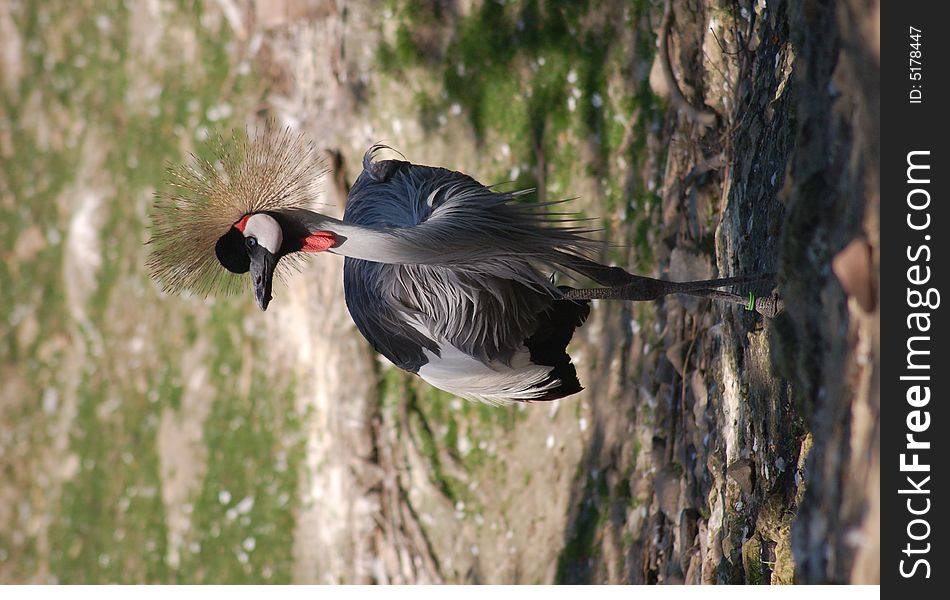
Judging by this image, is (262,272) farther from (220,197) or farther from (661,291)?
(661,291)

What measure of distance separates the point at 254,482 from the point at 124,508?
1.03 metres

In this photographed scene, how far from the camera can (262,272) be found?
9.65 feet

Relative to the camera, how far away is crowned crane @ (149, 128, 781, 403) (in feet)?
9.79

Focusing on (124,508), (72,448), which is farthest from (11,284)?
(124,508)

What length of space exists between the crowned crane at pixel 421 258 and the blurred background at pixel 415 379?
0.66 metres

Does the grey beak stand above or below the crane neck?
below

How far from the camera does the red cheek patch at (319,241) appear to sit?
2.95m

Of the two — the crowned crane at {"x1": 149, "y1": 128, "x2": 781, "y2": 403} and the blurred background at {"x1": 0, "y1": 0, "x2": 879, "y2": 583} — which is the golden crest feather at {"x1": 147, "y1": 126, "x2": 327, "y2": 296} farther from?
the blurred background at {"x1": 0, "y1": 0, "x2": 879, "y2": 583}

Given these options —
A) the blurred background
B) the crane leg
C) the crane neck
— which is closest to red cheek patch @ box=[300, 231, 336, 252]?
the crane neck

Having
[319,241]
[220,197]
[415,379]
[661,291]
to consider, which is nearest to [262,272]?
[319,241]
